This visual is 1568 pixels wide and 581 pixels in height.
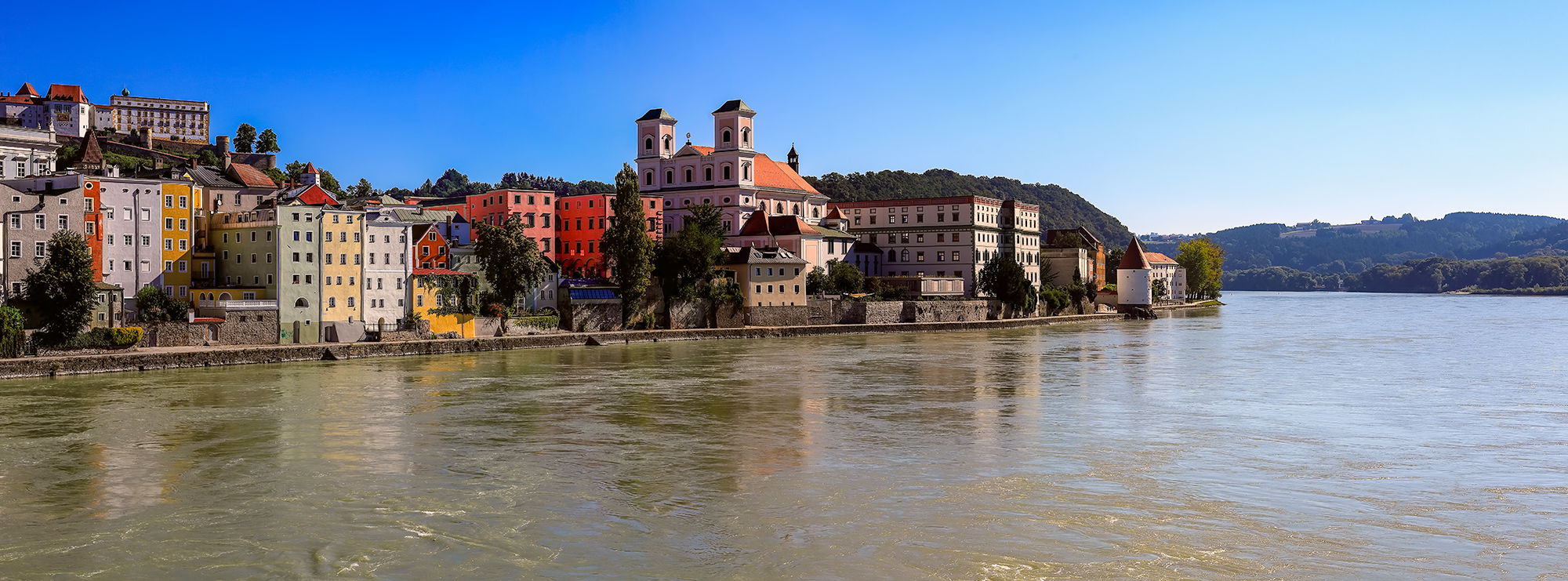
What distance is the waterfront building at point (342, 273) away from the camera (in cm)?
4747

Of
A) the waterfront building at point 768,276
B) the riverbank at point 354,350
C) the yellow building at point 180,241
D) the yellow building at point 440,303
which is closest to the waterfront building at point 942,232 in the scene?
the riverbank at point 354,350

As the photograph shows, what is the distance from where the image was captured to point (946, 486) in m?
19.1

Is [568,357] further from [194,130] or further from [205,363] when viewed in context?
[194,130]

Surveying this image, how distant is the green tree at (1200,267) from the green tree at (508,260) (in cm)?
9487

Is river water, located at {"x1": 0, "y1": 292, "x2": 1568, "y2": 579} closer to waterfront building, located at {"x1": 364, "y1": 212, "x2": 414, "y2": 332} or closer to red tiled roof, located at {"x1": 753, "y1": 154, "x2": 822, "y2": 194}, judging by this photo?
waterfront building, located at {"x1": 364, "y1": 212, "x2": 414, "y2": 332}

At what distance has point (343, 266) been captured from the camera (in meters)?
48.3

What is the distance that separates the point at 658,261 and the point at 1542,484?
151 ft

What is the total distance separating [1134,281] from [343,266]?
65227mm

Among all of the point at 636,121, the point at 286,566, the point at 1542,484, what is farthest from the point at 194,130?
the point at 1542,484

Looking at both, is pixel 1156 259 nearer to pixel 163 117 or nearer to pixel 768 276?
pixel 768 276

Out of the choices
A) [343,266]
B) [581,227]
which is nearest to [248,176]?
[343,266]

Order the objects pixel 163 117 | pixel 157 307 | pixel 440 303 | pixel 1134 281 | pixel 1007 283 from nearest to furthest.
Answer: pixel 157 307 < pixel 440 303 < pixel 1007 283 < pixel 1134 281 < pixel 163 117

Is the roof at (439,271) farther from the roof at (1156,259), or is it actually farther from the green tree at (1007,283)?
the roof at (1156,259)

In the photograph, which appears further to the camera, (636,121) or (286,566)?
(636,121)
